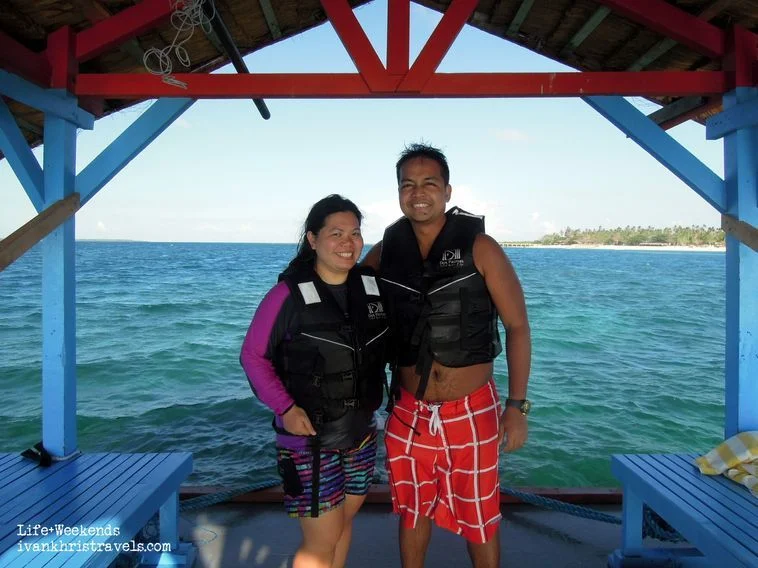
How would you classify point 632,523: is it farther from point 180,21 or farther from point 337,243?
point 180,21

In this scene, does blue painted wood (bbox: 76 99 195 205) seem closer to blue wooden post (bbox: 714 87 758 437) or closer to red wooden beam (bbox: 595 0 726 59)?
red wooden beam (bbox: 595 0 726 59)

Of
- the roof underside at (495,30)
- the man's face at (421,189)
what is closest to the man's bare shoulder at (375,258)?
the man's face at (421,189)

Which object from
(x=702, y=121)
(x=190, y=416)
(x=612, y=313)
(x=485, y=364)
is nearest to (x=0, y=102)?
(x=485, y=364)

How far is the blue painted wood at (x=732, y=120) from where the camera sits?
2.75 metres

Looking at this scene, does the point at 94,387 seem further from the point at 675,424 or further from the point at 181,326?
the point at 675,424

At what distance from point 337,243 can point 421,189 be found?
511 mm

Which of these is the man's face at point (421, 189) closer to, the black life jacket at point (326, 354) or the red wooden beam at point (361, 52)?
the black life jacket at point (326, 354)

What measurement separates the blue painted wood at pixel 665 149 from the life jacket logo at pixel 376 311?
1.81 metres

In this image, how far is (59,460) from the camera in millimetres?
2799

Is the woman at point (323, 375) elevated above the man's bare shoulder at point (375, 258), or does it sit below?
below

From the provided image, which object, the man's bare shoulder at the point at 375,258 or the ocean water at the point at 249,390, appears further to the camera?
the ocean water at the point at 249,390

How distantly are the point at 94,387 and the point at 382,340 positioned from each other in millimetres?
9554

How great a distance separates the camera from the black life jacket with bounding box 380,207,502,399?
2.35 metres

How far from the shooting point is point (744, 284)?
2846mm
